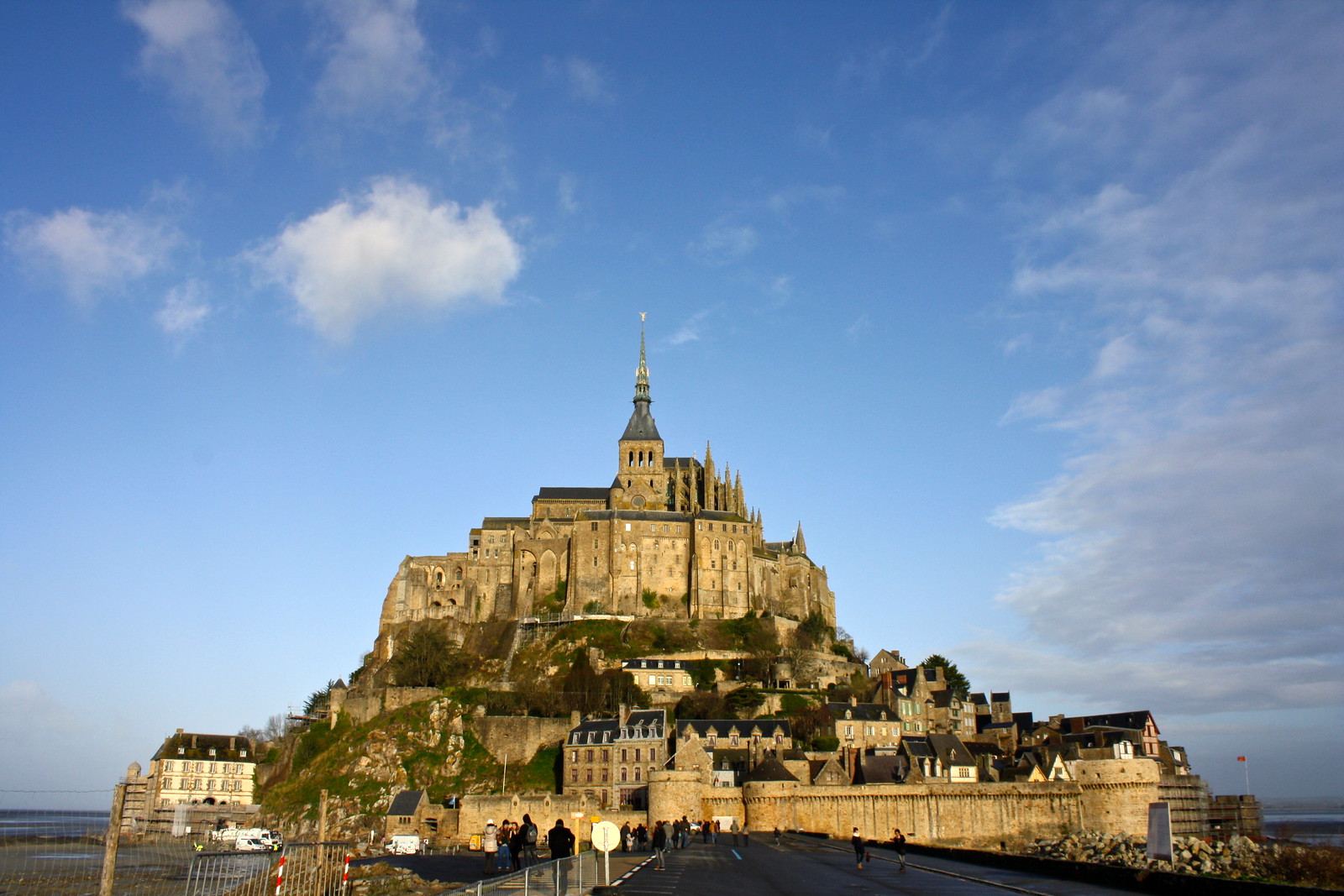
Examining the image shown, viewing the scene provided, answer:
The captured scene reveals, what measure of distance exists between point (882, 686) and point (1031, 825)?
67.8ft

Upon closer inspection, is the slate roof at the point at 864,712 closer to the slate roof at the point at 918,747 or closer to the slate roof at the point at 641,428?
the slate roof at the point at 918,747

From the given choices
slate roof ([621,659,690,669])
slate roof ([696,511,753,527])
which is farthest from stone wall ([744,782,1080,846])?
slate roof ([696,511,753,527])

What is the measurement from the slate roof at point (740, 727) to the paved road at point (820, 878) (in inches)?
1008

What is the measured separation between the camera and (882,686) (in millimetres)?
76000

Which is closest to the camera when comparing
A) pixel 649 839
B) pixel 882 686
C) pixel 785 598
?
pixel 649 839

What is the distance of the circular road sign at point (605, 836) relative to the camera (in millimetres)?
19281

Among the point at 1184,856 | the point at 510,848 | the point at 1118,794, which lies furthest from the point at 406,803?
the point at 1118,794

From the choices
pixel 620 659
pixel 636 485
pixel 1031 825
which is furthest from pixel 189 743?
pixel 1031 825

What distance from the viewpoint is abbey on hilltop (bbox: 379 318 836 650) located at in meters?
90.6

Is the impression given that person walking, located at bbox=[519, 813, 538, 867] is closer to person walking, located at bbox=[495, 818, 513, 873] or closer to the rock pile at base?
person walking, located at bbox=[495, 818, 513, 873]

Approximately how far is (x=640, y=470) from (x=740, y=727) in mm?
43203

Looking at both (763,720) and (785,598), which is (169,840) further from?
(785,598)

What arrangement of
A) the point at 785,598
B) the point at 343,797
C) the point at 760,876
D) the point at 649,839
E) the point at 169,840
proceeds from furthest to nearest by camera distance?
the point at 785,598 → the point at 169,840 → the point at 343,797 → the point at 649,839 → the point at 760,876

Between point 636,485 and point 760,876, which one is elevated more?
point 636,485
